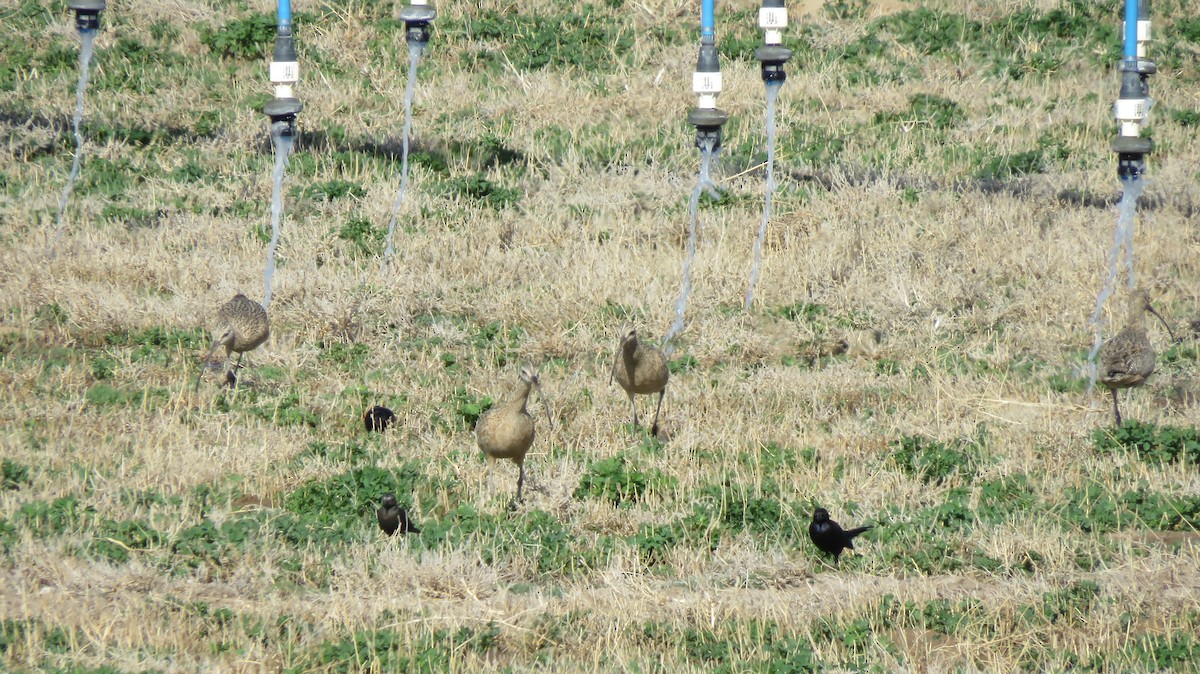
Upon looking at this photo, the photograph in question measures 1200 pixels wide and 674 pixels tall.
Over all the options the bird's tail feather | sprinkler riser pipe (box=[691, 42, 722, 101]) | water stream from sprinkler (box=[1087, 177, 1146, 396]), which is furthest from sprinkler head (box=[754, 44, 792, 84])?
the bird's tail feather

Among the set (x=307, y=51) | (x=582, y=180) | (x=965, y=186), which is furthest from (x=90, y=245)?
(x=965, y=186)

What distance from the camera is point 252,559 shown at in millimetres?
7723

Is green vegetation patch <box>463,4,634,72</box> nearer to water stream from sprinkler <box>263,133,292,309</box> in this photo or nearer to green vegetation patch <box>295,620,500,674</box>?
water stream from sprinkler <box>263,133,292,309</box>

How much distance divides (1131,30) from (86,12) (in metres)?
8.89

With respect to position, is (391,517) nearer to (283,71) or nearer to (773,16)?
(283,71)

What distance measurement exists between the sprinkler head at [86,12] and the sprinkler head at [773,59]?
5910mm

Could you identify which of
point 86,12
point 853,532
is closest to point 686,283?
point 853,532

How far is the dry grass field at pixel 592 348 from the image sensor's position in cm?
716

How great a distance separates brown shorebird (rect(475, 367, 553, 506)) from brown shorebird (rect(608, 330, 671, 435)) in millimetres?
1467

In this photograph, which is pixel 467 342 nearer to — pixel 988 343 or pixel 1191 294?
pixel 988 343

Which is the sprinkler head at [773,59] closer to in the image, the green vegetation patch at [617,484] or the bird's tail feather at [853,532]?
the green vegetation patch at [617,484]

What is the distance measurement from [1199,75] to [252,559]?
15347 millimetres

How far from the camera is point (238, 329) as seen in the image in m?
10.9

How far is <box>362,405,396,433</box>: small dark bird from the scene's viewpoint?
32.9 ft
